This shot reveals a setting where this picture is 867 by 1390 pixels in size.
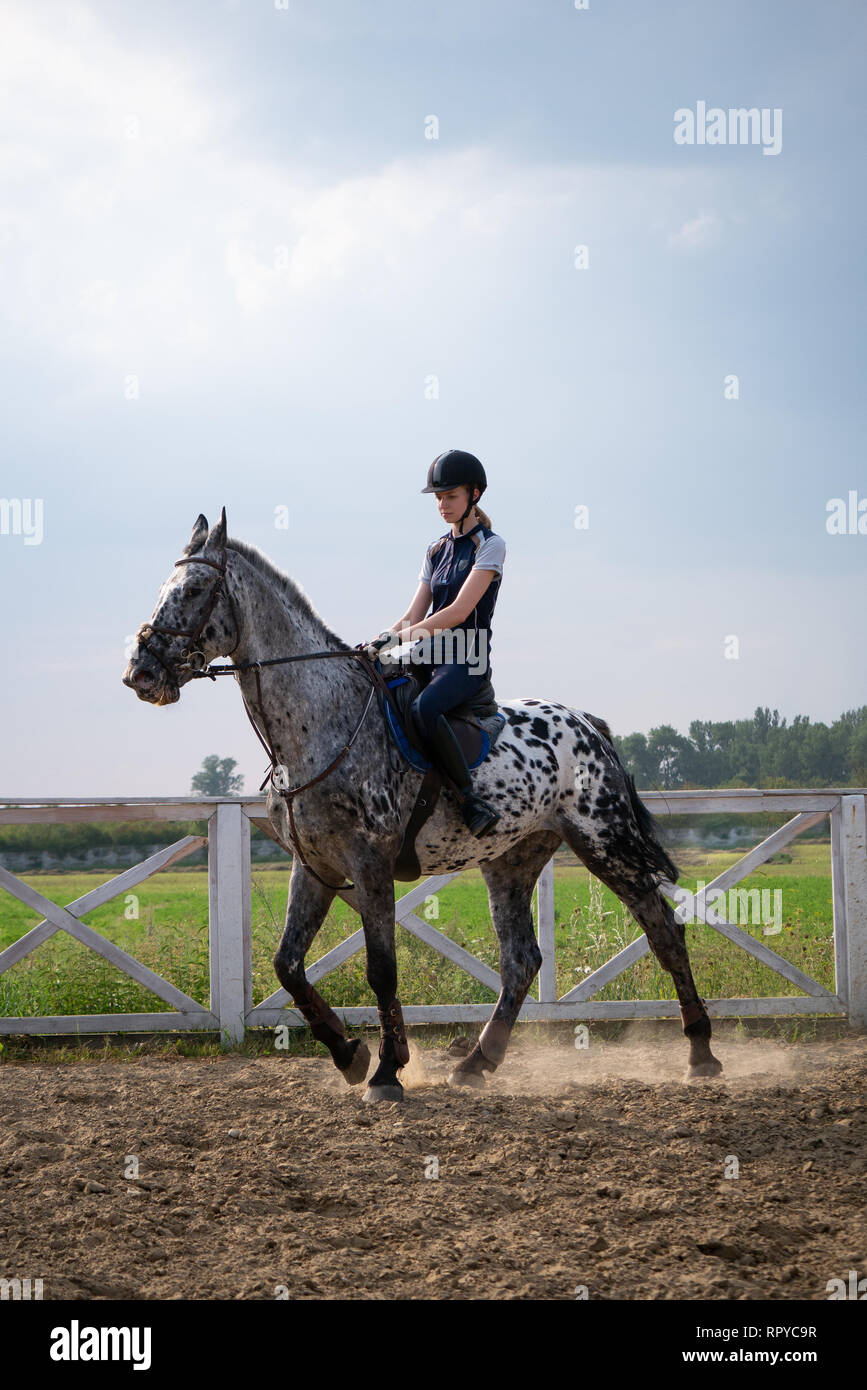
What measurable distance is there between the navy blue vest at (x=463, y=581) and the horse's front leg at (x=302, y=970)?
5.18 feet

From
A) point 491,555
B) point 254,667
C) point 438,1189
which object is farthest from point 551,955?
point 438,1189

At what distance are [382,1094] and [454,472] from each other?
11.1ft

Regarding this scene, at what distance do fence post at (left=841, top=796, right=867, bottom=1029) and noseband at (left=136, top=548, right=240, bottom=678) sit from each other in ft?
17.6

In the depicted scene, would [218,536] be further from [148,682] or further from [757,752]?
[757,752]

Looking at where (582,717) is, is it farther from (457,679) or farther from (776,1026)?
(776,1026)

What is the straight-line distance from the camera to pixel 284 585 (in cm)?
582

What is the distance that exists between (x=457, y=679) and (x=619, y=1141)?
8.06ft

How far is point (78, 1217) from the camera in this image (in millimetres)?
3844

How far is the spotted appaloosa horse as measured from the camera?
17.3 feet

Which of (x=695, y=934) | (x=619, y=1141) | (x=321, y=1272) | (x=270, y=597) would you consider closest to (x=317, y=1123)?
(x=619, y=1141)

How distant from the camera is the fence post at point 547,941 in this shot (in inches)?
313

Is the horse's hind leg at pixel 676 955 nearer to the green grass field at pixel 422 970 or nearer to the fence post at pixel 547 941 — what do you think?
the green grass field at pixel 422 970

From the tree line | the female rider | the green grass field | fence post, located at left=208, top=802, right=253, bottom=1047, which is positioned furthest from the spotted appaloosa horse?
the tree line

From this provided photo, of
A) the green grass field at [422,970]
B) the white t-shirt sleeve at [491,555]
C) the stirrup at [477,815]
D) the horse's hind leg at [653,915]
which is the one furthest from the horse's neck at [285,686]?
the green grass field at [422,970]
